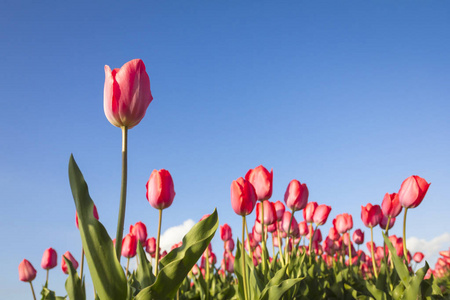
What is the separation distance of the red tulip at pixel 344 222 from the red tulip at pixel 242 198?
10.5 ft

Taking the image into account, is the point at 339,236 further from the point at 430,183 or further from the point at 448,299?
the point at 430,183

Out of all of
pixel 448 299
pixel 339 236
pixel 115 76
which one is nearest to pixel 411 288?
pixel 448 299

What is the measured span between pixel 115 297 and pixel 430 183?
3043 millimetres

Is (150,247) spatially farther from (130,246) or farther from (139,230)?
(130,246)

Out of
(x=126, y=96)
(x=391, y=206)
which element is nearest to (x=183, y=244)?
(x=126, y=96)

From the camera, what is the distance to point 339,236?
6.28 m

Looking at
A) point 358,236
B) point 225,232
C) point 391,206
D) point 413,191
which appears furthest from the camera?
point 358,236

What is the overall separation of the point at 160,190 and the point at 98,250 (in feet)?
3.54

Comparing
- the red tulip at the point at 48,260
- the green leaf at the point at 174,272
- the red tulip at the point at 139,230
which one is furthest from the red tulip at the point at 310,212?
the green leaf at the point at 174,272

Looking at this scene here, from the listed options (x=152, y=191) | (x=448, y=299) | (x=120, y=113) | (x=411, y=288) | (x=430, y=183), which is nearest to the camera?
(x=120, y=113)

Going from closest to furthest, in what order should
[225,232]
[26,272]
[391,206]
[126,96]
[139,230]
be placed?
[126,96] → [391,206] → [139,230] → [26,272] → [225,232]

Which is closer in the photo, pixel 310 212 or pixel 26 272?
pixel 26 272

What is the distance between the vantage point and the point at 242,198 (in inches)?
102

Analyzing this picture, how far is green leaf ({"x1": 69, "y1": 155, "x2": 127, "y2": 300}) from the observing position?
1.42m
